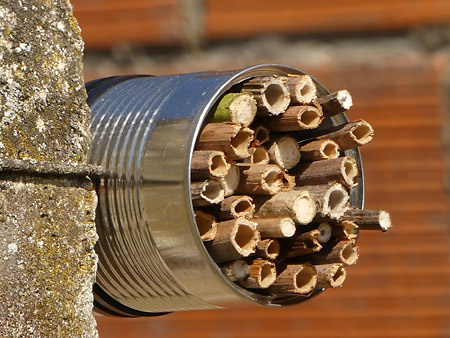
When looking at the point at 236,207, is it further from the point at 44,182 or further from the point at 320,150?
the point at 44,182

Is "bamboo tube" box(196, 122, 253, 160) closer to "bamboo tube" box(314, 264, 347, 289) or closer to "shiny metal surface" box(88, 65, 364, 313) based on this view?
"shiny metal surface" box(88, 65, 364, 313)

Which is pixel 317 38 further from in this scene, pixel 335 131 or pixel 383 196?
pixel 335 131

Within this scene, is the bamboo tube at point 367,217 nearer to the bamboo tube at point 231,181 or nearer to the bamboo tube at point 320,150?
the bamboo tube at point 320,150

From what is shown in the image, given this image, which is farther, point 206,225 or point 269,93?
point 269,93

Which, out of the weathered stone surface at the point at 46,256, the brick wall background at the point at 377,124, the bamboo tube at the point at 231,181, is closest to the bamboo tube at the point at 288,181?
the bamboo tube at the point at 231,181

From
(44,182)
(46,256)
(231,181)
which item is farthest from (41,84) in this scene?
(231,181)

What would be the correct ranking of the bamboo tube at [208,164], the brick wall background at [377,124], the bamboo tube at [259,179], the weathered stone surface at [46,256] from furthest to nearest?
the brick wall background at [377,124]
the bamboo tube at [259,179]
the bamboo tube at [208,164]
the weathered stone surface at [46,256]

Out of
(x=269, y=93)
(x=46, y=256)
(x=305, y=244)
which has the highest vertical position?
(x=269, y=93)
